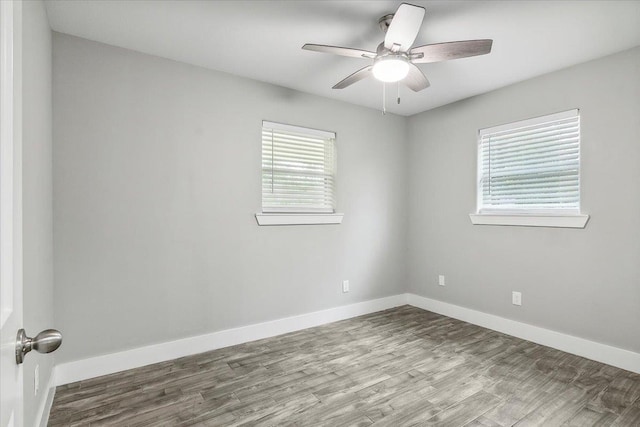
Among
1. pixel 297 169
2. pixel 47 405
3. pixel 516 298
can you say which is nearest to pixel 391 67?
pixel 297 169

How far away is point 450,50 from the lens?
82.1 inches

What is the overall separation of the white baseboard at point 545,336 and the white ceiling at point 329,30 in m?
2.23

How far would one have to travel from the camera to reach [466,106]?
3.77 meters

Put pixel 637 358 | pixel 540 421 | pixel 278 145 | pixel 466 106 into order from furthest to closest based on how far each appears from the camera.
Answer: pixel 466 106
pixel 278 145
pixel 637 358
pixel 540 421

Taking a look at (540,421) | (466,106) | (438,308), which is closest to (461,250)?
(438,308)

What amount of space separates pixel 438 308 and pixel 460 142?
6.56ft

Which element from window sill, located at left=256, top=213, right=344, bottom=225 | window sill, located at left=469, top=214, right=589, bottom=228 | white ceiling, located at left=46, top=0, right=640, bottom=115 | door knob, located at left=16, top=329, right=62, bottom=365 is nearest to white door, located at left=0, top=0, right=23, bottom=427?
door knob, located at left=16, top=329, right=62, bottom=365

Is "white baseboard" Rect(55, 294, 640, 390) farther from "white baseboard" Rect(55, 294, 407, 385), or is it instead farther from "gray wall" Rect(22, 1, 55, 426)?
"gray wall" Rect(22, 1, 55, 426)

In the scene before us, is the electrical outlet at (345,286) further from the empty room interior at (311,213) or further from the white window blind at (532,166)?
the white window blind at (532,166)

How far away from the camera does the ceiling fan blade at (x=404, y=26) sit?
1.75m

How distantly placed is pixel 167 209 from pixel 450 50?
241cm

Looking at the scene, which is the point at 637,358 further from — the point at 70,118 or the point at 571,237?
the point at 70,118

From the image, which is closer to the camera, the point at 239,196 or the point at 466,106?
the point at 239,196

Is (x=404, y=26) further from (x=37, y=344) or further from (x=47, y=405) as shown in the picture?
(x=47, y=405)
